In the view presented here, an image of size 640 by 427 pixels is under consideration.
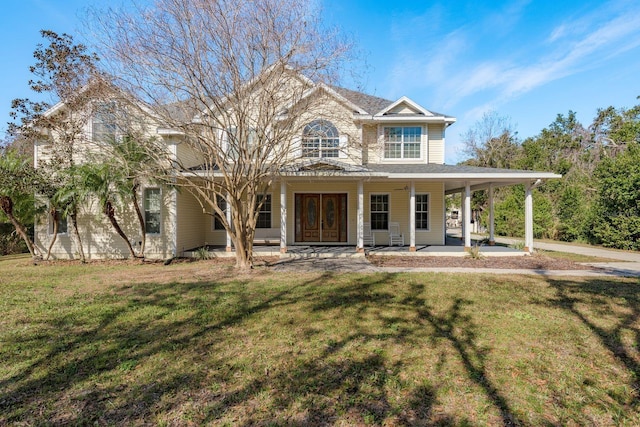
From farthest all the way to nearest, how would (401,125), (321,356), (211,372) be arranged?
1. (401,125)
2. (321,356)
3. (211,372)

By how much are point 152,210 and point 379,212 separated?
30.9 ft

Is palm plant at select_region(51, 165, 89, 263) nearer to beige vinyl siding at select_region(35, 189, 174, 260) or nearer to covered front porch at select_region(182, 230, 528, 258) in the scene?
beige vinyl siding at select_region(35, 189, 174, 260)

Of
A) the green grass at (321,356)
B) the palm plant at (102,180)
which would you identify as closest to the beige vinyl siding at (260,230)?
the palm plant at (102,180)

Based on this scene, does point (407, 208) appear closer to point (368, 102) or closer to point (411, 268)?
point (411, 268)

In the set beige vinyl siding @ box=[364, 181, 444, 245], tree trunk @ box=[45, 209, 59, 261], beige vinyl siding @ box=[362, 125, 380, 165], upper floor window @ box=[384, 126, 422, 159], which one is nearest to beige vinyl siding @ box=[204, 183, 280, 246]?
beige vinyl siding @ box=[364, 181, 444, 245]

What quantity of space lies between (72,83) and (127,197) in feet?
13.5

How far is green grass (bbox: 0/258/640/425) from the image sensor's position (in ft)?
9.68

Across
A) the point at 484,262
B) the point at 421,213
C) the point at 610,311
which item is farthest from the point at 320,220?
the point at 610,311

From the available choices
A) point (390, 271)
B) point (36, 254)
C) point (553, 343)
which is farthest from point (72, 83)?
point (553, 343)

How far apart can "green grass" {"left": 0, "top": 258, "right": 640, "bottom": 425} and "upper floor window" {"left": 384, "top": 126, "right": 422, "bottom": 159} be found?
850cm

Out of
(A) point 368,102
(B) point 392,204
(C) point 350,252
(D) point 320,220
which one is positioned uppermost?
(A) point 368,102

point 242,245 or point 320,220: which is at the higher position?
point 320,220

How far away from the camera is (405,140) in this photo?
1459cm

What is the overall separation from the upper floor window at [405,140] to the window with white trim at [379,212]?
1.92m
